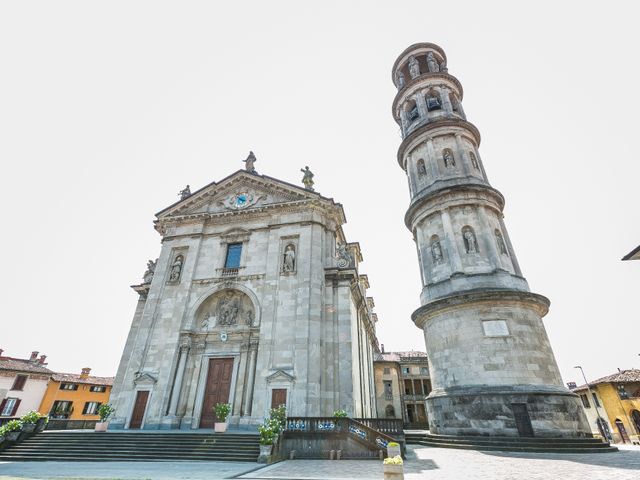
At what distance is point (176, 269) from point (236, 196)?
712 centimetres

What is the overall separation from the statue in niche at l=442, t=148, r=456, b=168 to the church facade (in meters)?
8.17

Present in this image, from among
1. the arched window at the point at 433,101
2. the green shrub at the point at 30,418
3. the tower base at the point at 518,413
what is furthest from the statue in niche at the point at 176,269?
the arched window at the point at 433,101

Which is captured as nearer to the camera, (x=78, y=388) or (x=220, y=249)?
(x=220, y=249)

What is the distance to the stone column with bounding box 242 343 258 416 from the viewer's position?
725 inches

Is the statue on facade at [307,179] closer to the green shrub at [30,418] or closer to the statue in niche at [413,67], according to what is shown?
the statue in niche at [413,67]

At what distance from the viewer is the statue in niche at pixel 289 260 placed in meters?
22.1

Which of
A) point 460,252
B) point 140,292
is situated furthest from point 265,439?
point 140,292

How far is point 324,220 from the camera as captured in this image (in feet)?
80.7

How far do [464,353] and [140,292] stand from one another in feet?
73.2

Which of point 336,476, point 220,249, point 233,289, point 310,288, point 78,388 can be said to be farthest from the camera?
point 78,388

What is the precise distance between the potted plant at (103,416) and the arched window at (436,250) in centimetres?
2032

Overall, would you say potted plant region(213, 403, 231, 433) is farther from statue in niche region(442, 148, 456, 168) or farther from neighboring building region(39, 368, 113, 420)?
neighboring building region(39, 368, 113, 420)

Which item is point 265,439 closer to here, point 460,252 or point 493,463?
point 493,463

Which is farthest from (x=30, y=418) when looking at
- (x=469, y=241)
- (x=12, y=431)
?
(x=469, y=241)
